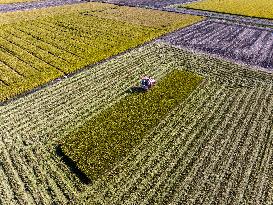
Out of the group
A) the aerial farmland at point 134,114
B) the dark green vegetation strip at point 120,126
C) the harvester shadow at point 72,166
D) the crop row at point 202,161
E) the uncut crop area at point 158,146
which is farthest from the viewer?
the dark green vegetation strip at point 120,126

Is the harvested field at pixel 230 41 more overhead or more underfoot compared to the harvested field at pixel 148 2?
more underfoot

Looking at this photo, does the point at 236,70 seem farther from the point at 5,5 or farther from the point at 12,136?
the point at 5,5

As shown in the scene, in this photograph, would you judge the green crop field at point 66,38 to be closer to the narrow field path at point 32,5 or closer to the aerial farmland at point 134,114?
the aerial farmland at point 134,114

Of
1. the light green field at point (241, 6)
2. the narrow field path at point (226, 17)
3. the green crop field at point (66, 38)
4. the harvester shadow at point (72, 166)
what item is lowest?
the harvester shadow at point (72, 166)

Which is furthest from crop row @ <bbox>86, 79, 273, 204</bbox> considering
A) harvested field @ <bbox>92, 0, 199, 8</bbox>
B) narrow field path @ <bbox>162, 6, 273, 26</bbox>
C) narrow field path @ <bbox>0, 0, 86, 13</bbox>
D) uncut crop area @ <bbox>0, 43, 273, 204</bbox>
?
narrow field path @ <bbox>0, 0, 86, 13</bbox>

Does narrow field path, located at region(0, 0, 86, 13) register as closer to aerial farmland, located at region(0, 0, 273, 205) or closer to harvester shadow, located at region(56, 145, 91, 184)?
aerial farmland, located at region(0, 0, 273, 205)

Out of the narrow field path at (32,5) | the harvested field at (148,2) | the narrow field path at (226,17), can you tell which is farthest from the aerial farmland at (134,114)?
the harvested field at (148,2)
